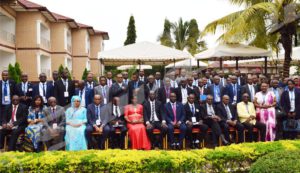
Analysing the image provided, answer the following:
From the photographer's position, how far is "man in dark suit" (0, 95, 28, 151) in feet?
29.9

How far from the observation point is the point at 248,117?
10.2 metres

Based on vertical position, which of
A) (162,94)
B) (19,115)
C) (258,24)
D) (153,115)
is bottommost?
(153,115)

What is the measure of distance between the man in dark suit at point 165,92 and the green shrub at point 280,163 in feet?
18.1

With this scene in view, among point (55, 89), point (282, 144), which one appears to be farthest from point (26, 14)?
point (282, 144)

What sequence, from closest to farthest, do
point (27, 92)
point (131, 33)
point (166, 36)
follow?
point (27, 92) < point (166, 36) < point (131, 33)

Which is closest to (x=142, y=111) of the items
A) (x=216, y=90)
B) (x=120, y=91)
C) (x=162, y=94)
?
(x=120, y=91)

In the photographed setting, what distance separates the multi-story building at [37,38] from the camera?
26.6 metres

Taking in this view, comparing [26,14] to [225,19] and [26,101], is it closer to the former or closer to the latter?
[225,19]

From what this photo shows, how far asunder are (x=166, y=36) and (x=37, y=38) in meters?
20.5

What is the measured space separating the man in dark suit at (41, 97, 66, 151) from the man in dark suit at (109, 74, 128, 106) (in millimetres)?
1502

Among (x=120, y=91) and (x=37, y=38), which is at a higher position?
(x=37, y=38)

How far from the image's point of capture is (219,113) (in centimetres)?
1013

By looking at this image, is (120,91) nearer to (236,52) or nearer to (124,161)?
(124,161)


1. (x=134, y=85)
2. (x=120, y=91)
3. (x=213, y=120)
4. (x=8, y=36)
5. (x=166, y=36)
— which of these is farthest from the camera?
(x=166, y=36)
